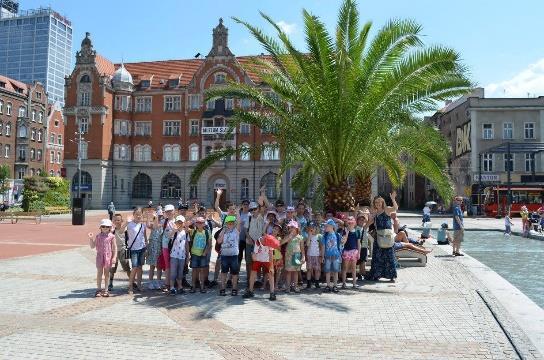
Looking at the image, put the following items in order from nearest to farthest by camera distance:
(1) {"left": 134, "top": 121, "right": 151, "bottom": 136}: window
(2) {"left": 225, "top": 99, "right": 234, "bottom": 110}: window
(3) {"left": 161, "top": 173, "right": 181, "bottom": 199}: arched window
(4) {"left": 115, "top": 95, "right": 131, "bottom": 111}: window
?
(2) {"left": 225, "top": 99, "right": 234, "bottom": 110}: window
(3) {"left": 161, "top": 173, "right": 181, "bottom": 199}: arched window
(4) {"left": 115, "top": 95, "right": 131, "bottom": 111}: window
(1) {"left": 134, "top": 121, "right": 151, "bottom": 136}: window

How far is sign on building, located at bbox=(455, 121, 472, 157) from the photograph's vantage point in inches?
2122

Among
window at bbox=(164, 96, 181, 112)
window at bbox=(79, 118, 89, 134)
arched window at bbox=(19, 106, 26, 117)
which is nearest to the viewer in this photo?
window at bbox=(79, 118, 89, 134)

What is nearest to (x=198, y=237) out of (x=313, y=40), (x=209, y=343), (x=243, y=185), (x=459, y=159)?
(x=209, y=343)

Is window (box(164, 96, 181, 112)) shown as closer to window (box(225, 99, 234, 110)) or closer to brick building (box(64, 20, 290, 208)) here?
brick building (box(64, 20, 290, 208))

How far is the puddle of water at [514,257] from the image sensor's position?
11.1m

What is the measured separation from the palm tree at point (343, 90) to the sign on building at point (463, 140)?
4343cm

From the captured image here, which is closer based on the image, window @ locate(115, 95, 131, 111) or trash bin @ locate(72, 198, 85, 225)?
trash bin @ locate(72, 198, 85, 225)

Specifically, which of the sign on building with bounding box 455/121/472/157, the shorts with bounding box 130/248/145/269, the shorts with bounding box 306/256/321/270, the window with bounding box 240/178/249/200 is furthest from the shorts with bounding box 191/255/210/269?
the sign on building with bounding box 455/121/472/157

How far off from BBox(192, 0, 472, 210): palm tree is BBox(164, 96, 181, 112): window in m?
49.3

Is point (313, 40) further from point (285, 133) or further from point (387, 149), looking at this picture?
point (387, 149)

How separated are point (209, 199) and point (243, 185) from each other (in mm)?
4530

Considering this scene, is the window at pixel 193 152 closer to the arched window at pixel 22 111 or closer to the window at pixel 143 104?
the window at pixel 143 104

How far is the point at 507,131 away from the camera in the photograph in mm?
52031

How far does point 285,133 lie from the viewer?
13227 mm
